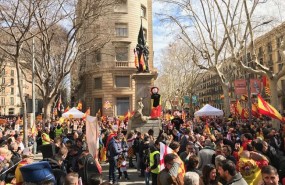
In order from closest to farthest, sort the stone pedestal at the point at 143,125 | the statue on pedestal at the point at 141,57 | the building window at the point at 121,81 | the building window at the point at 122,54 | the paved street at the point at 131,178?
1. the paved street at the point at 131,178
2. the stone pedestal at the point at 143,125
3. the statue on pedestal at the point at 141,57
4. the building window at the point at 122,54
5. the building window at the point at 121,81

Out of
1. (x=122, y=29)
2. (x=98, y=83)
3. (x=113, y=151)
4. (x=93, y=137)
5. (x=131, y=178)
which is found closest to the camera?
(x=93, y=137)

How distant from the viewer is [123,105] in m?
42.2

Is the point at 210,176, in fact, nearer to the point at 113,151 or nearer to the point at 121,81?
the point at 113,151

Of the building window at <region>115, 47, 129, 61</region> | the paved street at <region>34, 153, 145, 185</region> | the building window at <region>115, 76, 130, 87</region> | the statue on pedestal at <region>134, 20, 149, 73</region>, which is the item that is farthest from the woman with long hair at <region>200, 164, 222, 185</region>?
the building window at <region>115, 76, 130, 87</region>

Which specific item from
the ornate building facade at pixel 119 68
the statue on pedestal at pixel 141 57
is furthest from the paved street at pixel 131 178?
the ornate building facade at pixel 119 68

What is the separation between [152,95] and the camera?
16.6 meters

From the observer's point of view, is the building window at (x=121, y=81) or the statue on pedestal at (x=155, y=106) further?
the building window at (x=121, y=81)

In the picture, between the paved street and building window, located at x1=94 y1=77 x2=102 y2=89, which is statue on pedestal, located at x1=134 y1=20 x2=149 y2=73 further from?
building window, located at x1=94 y1=77 x2=102 y2=89

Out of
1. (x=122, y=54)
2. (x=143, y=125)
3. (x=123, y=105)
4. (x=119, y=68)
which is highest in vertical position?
(x=122, y=54)

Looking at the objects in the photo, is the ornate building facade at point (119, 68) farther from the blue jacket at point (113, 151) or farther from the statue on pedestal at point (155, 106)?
the blue jacket at point (113, 151)

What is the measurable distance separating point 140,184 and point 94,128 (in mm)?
3587

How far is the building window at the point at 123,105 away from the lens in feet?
138

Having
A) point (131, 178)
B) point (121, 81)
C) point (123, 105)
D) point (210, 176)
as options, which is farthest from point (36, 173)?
point (121, 81)

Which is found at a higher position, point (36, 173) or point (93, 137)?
point (93, 137)
